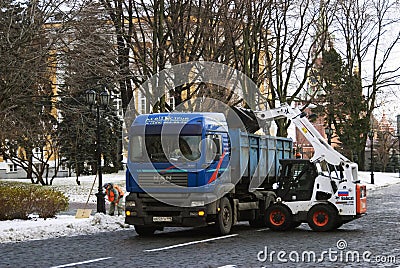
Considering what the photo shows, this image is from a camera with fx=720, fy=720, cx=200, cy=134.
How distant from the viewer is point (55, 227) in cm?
2069

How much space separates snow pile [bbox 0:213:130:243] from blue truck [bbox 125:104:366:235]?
2145mm

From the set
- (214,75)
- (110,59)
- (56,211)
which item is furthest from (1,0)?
(214,75)

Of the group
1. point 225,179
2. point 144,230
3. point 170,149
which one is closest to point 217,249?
point 170,149

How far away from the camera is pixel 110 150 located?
5581 cm

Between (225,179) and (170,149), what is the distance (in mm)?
1962

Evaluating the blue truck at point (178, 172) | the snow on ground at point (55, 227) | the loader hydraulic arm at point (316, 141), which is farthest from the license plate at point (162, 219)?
the loader hydraulic arm at point (316, 141)

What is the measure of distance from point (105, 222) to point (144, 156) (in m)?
4.31

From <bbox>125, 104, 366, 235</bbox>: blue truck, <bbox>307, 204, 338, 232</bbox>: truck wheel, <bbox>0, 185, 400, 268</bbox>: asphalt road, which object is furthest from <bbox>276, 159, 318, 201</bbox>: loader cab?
<bbox>0, 185, 400, 268</bbox>: asphalt road

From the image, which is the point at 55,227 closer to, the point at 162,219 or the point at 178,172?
the point at 162,219

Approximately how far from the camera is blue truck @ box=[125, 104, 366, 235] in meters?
18.6

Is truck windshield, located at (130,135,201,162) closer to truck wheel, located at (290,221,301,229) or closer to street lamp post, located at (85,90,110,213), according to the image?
truck wheel, located at (290,221,301,229)

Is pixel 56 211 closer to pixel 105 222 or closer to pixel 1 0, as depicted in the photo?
pixel 105 222

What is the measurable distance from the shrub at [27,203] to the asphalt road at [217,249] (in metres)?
3.68

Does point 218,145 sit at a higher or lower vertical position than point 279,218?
higher
